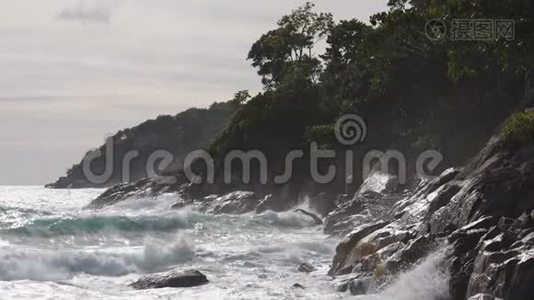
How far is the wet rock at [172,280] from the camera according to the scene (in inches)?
815

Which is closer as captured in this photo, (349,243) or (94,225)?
(349,243)

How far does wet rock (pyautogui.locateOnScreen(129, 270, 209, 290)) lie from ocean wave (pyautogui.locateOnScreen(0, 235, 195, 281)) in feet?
11.5

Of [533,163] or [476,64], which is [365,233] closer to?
[533,163]

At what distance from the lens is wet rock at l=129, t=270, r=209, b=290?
2070 cm

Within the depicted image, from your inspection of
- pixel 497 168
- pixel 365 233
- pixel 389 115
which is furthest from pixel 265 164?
pixel 497 168

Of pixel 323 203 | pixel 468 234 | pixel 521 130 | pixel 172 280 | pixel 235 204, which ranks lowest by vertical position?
pixel 172 280

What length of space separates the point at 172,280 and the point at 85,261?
6002mm

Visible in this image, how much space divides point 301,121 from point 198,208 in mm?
12323

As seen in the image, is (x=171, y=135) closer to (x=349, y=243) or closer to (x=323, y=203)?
(x=323, y=203)

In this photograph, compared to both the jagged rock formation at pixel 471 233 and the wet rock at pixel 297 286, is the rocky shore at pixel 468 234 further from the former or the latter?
the wet rock at pixel 297 286

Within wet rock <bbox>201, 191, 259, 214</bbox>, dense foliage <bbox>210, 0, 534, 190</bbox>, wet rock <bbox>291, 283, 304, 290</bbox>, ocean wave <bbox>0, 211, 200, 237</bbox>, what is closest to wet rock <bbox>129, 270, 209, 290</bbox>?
wet rock <bbox>291, 283, 304, 290</bbox>

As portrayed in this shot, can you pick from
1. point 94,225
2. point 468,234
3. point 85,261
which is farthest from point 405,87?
point 468,234

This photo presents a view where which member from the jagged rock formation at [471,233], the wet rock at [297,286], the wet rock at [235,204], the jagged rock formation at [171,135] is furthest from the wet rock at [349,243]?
the jagged rock formation at [171,135]

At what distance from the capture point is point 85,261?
84.1ft
